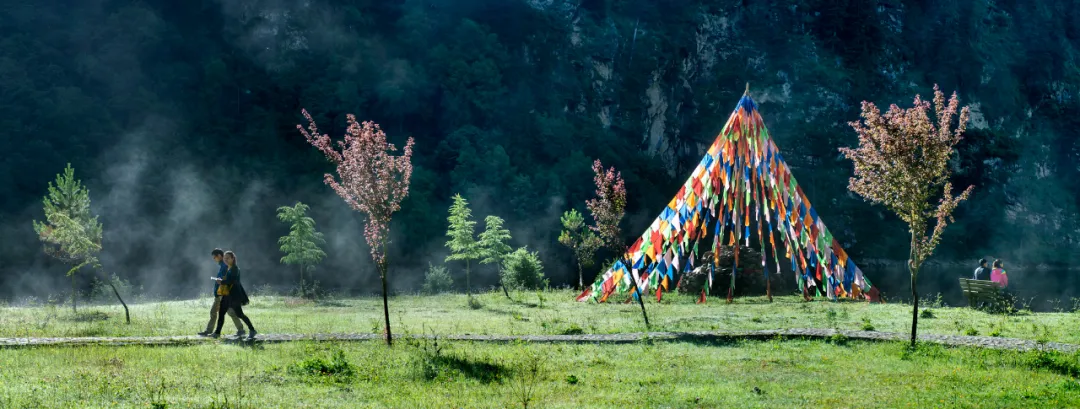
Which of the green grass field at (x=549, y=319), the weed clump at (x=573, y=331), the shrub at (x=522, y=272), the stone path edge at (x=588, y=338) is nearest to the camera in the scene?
the stone path edge at (x=588, y=338)

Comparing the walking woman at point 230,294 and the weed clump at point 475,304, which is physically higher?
the walking woman at point 230,294

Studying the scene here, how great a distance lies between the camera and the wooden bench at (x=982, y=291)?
2112 centimetres

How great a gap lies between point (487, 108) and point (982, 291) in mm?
61475

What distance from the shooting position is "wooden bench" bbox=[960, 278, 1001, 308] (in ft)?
69.3

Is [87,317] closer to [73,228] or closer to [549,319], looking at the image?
[73,228]

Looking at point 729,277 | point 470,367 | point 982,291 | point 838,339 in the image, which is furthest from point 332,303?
point 982,291

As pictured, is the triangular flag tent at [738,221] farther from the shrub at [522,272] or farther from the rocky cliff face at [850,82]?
the rocky cliff face at [850,82]

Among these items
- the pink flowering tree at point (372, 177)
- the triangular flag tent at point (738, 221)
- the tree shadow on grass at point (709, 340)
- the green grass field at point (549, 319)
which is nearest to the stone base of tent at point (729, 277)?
the triangular flag tent at point (738, 221)

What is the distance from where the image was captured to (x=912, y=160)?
1419 centimetres

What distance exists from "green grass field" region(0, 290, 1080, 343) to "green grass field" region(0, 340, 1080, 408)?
2703mm

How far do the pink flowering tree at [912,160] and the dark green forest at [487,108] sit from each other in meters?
36.3

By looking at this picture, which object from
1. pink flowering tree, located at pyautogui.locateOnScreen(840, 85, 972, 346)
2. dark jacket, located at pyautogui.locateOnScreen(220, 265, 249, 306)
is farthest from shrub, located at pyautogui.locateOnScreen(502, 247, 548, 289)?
pink flowering tree, located at pyautogui.locateOnScreen(840, 85, 972, 346)

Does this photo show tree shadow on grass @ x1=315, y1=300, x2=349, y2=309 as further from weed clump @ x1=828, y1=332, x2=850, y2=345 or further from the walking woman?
weed clump @ x1=828, y1=332, x2=850, y2=345

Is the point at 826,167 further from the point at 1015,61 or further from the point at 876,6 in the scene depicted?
the point at 1015,61
